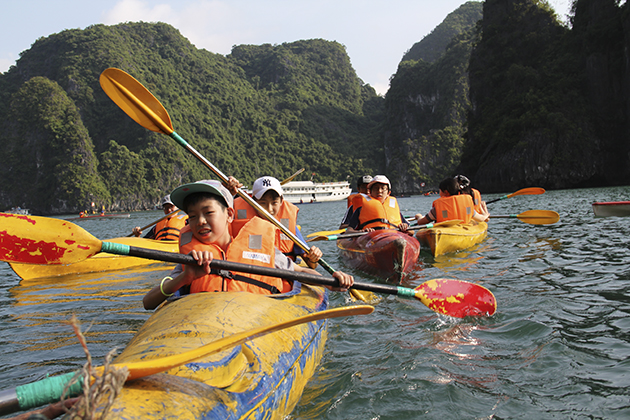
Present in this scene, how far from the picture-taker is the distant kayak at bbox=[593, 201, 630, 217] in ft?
31.9

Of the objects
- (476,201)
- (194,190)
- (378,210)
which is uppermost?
(194,190)

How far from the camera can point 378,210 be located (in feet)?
24.5

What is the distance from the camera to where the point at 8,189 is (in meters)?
73.3

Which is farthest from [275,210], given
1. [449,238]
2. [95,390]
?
[449,238]

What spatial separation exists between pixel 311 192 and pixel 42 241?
6705 centimetres

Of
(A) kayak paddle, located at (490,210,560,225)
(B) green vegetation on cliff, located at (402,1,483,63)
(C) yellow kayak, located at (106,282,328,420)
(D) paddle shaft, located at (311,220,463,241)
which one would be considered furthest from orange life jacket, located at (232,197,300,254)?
(B) green vegetation on cliff, located at (402,1,483,63)

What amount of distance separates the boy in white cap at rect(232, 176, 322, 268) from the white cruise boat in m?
61.1

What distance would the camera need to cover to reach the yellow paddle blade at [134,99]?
418cm

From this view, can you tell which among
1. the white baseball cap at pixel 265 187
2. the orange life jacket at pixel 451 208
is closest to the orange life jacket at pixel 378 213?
the orange life jacket at pixel 451 208

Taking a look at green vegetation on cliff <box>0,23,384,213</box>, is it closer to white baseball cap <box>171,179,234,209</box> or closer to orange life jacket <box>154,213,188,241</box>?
orange life jacket <box>154,213,188,241</box>

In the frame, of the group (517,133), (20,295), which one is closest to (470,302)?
(20,295)

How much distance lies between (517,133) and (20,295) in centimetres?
4609

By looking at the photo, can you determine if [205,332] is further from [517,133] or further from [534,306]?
[517,133]

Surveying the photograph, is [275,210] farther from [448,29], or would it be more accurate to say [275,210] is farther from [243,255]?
[448,29]
